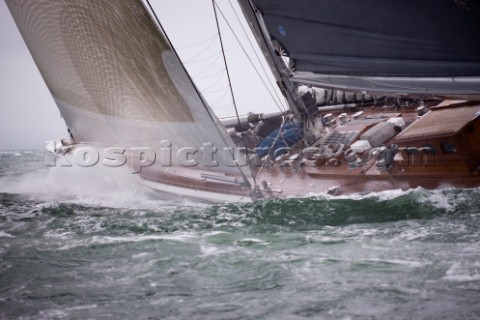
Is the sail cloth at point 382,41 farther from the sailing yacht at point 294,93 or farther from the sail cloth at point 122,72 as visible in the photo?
the sail cloth at point 122,72

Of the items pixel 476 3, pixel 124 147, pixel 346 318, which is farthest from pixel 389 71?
pixel 124 147

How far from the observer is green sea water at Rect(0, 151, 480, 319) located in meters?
4.89

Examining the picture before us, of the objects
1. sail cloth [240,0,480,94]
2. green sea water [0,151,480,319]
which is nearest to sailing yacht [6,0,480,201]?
sail cloth [240,0,480,94]

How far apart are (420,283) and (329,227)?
2.92 metres

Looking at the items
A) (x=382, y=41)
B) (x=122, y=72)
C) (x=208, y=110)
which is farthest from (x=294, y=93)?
(x=122, y=72)

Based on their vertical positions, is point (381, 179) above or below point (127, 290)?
above

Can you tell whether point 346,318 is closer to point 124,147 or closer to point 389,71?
point 389,71

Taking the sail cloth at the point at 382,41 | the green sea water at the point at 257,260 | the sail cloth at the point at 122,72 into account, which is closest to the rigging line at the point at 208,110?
the sail cloth at the point at 122,72

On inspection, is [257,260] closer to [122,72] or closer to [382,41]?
[382,41]

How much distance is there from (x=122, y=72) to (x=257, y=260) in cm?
610

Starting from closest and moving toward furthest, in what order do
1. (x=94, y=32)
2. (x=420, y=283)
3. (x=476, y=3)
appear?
1. (x=420, y=283)
2. (x=476, y=3)
3. (x=94, y=32)

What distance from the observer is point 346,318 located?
4477 mm

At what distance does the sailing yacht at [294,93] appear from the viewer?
26.2ft

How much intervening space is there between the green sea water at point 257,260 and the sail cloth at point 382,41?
217 centimetres
